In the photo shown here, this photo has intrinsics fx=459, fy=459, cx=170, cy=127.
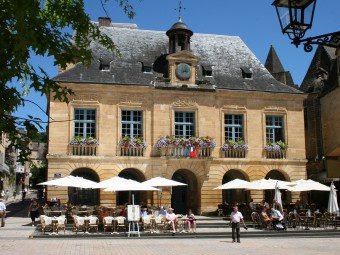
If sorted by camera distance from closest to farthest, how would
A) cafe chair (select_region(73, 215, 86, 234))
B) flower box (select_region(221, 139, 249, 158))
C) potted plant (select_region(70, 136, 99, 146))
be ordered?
cafe chair (select_region(73, 215, 86, 234)) → potted plant (select_region(70, 136, 99, 146)) → flower box (select_region(221, 139, 249, 158))

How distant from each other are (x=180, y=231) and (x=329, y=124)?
1595cm

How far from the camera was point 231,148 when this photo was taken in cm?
2675

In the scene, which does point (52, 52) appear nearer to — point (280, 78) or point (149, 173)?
point (149, 173)

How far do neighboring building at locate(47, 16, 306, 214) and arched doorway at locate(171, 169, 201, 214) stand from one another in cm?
6

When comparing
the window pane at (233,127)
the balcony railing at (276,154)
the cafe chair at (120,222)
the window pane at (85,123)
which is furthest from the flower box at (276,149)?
the cafe chair at (120,222)

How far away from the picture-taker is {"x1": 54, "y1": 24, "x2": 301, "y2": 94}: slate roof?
2617 centimetres

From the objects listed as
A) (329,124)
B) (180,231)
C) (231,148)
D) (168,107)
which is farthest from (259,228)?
(329,124)

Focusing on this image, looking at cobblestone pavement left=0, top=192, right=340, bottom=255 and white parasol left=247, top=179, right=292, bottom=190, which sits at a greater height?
white parasol left=247, top=179, right=292, bottom=190

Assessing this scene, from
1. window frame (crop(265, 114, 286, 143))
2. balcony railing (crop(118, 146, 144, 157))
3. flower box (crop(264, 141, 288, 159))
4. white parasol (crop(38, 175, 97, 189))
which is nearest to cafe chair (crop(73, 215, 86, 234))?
white parasol (crop(38, 175, 97, 189))

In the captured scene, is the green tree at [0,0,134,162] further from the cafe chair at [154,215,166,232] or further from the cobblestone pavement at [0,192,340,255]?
the cafe chair at [154,215,166,232]

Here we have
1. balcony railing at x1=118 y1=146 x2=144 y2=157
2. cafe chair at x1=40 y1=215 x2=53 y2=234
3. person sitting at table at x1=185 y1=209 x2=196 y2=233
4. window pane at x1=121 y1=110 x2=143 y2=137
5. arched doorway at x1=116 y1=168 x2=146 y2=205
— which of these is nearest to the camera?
cafe chair at x1=40 y1=215 x2=53 y2=234

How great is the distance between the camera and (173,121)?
2630 centimetres

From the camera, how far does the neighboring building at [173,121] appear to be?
25031 mm
